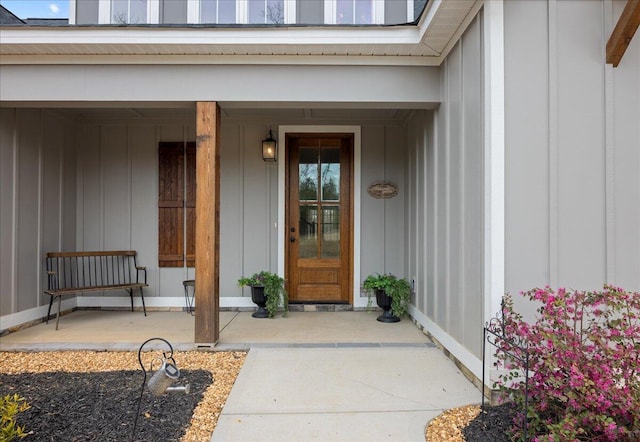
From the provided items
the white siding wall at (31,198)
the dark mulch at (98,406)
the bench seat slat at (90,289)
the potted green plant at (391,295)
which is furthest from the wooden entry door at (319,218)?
the white siding wall at (31,198)

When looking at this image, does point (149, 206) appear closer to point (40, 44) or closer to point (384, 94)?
point (40, 44)

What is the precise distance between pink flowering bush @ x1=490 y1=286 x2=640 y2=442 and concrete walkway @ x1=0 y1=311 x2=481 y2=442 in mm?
580

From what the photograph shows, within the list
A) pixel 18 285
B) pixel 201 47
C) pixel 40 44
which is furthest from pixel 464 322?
pixel 18 285

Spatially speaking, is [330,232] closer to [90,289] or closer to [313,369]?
[313,369]

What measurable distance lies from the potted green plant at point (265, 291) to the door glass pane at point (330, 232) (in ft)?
2.58

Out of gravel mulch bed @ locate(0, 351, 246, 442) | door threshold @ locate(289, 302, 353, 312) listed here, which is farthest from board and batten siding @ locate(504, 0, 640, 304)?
door threshold @ locate(289, 302, 353, 312)

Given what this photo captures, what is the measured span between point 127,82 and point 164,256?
239 centimetres

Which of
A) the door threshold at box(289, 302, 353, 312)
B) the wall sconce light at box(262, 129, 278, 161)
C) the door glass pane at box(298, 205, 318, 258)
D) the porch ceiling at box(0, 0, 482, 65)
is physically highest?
the porch ceiling at box(0, 0, 482, 65)

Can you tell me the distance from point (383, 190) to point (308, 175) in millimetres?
1016

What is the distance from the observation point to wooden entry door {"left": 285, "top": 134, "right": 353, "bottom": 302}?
5.09 meters

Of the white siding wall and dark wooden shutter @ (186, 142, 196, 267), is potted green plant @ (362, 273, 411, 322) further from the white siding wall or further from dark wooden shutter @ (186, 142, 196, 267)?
the white siding wall

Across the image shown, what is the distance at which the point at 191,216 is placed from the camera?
5.08 m

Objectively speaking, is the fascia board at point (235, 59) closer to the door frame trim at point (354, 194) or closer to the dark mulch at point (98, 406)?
the door frame trim at point (354, 194)

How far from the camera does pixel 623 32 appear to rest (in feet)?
7.77
